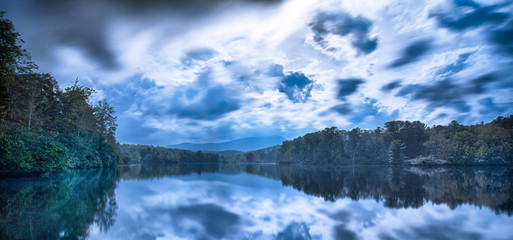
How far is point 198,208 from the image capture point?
7.96 m

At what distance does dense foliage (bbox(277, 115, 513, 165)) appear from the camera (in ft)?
184

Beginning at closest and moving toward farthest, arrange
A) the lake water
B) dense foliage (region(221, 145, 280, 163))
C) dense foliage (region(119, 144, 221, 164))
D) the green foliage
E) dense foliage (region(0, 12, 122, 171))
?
the lake water
dense foliage (region(0, 12, 122, 171))
the green foliage
dense foliage (region(119, 144, 221, 164))
dense foliage (region(221, 145, 280, 163))

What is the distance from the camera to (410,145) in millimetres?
79875

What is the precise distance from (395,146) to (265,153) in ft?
287

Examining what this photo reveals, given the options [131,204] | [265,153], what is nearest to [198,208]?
[131,204]

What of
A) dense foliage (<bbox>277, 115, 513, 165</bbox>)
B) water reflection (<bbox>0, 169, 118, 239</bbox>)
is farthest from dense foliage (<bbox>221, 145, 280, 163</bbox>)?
water reflection (<bbox>0, 169, 118, 239</bbox>)

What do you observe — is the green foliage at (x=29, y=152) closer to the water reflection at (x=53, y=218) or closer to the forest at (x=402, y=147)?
the water reflection at (x=53, y=218)

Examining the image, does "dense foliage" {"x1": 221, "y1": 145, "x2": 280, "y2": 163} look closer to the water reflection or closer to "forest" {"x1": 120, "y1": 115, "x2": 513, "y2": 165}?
"forest" {"x1": 120, "y1": 115, "x2": 513, "y2": 165}

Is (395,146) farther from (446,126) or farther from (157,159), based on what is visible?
(157,159)

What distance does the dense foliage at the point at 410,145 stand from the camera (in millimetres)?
56016

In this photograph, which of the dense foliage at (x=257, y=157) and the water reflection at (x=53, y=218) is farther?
the dense foliage at (x=257, y=157)

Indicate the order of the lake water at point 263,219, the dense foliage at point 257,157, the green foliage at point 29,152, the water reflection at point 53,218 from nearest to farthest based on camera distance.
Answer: the water reflection at point 53,218, the lake water at point 263,219, the green foliage at point 29,152, the dense foliage at point 257,157

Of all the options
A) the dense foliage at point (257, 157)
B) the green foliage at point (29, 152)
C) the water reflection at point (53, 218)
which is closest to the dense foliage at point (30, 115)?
the green foliage at point (29, 152)

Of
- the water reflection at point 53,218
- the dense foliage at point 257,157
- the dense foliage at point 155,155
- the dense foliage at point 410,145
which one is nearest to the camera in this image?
the water reflection at point 53,218
